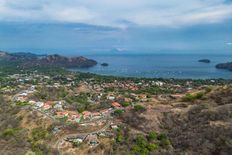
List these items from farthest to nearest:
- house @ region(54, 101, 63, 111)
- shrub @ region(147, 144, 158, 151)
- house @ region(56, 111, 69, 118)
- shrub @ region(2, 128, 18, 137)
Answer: house @ region(54, 101, 63, 111), house @ region(56, 111, 69, 118), shrub @ region(2, 128, 18, 137), shrub @ region(147, 144, 158, 151)

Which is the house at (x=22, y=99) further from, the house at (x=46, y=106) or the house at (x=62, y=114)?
the house at (x=62, y=114)

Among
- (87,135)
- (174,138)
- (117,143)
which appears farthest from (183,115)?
(87,135)

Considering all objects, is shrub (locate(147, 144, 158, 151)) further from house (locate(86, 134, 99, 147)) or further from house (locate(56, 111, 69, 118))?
house (locate(56, 111, 69, 118))

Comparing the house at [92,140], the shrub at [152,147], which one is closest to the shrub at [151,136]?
the shrub at [152,147]

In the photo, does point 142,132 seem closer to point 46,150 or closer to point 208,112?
point 208,112

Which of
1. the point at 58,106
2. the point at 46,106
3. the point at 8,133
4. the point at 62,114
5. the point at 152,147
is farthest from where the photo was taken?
the point at 58,106

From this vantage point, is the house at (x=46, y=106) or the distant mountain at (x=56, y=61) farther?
the distant mountain at (x=56, y=61)

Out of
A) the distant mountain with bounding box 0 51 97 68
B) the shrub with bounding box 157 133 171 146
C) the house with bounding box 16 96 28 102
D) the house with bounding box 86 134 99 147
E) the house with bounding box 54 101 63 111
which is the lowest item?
the house with bounding box 86 134 99 147

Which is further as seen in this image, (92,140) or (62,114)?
Answer: (62,114)

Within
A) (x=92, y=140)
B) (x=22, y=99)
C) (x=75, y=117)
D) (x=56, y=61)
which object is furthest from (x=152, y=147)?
(x=56, y=61)

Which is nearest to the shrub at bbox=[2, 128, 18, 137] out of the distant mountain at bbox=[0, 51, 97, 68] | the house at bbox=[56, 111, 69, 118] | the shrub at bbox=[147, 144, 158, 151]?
the house at bbox=[56, 111, 69, 118]

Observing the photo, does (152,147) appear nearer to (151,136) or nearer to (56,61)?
(151,136)
